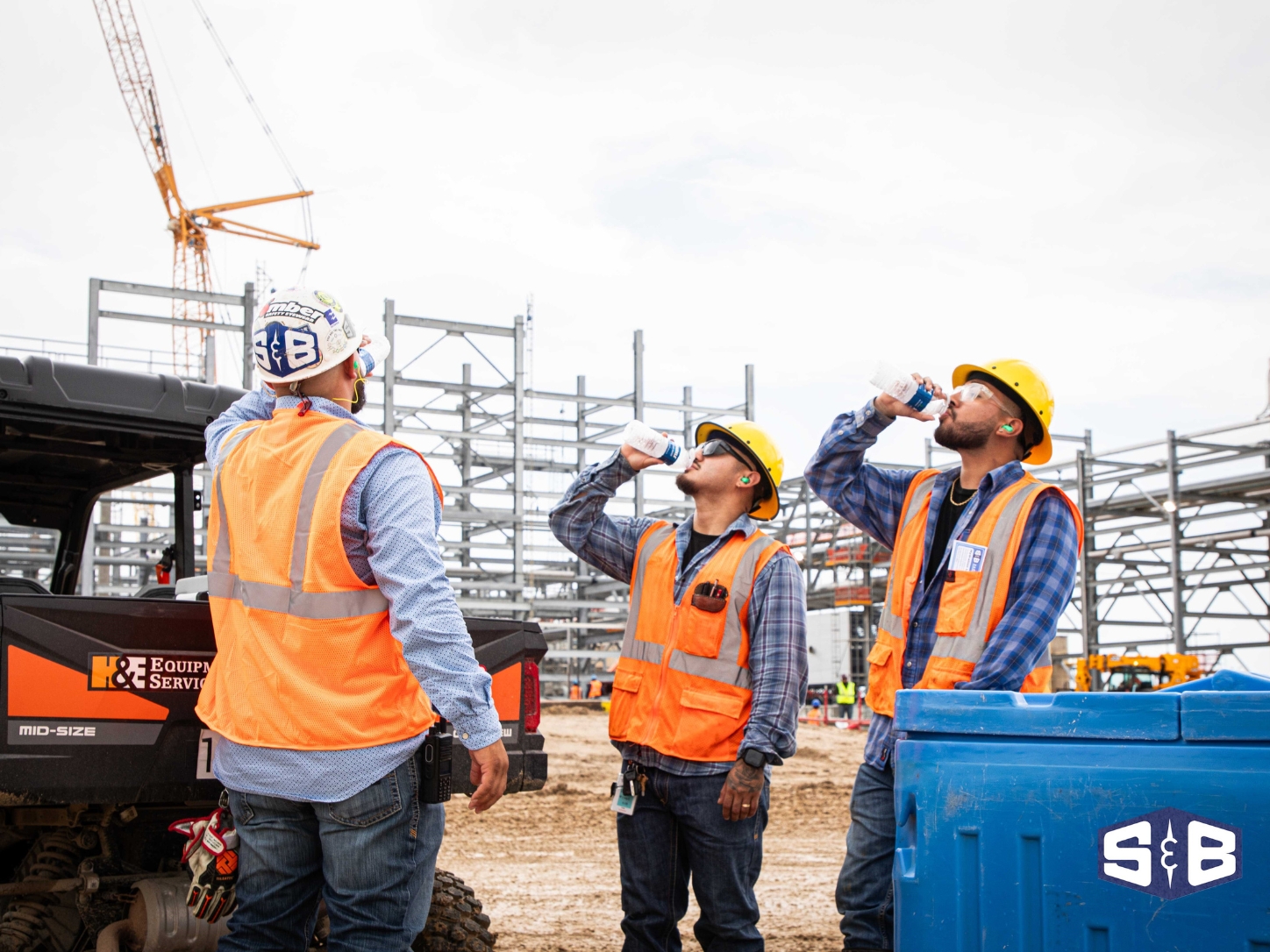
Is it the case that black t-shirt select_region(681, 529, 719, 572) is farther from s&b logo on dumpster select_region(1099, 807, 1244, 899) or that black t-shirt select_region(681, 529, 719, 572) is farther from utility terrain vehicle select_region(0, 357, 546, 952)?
s&b logo on dumpster select_region(1099, 807, 1244, 899)

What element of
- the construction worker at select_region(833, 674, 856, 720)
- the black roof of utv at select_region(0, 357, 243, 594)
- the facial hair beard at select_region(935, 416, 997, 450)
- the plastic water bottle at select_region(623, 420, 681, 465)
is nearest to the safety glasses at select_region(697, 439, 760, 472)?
the plastic water bottle at select_region(623, 420, 681, 465)

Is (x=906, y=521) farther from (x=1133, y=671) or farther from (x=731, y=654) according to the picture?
(x=1133, y=671)

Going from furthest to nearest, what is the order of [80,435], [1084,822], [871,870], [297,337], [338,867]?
1. [80,435]
2. [871,870]
3. [297,337]
4. [338,867]
5. [1084,822]

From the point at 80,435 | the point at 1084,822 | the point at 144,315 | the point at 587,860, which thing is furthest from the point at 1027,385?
the point at 144,315

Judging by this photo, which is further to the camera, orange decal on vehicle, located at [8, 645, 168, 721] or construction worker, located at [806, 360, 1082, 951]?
construction worker, located at [806, 360, 1082, 951]

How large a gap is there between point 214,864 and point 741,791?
1.62 meters

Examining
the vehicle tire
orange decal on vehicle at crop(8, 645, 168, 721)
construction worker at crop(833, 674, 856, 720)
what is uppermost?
orange decal on vehicle at crop(8, 645, 168, 721)

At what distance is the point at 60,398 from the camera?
14.2 feet

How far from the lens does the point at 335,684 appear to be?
9.64ft

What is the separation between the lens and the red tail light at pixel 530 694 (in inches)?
172

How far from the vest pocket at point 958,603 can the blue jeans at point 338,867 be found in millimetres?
1650

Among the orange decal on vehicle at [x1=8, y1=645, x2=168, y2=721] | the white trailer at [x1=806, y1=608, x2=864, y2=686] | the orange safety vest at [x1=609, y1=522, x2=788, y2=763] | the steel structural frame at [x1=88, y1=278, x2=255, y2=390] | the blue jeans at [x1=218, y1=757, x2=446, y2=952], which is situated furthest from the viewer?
the white trailer at [x1=806, y1=608, x2=864, y2=686]

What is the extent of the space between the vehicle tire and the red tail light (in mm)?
637

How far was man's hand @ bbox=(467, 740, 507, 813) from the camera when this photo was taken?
2.86 meters
